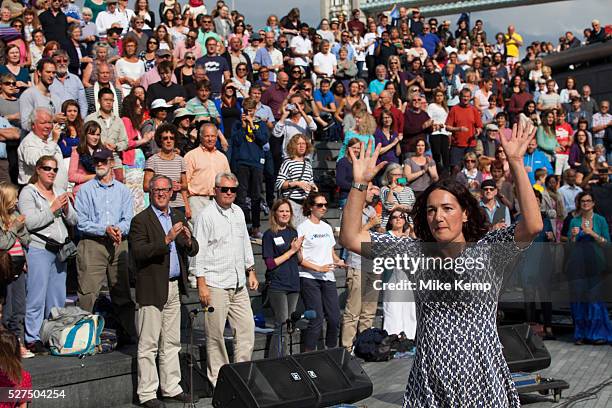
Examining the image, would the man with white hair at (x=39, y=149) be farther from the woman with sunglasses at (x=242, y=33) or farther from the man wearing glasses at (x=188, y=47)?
the woman with sunglasses at (x=242, y=33)

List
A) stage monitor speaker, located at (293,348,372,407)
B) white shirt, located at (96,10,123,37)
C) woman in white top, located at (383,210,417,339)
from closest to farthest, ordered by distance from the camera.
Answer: stage monitor speaker, located at (293,348,372,407), woman in white top, located at (383,210,417,339), white shirt, located at (96,10,123,37)

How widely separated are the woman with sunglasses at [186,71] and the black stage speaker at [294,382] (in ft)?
20.9

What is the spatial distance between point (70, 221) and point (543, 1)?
24.5 m

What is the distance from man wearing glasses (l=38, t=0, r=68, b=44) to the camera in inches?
496

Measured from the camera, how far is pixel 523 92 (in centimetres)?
1783

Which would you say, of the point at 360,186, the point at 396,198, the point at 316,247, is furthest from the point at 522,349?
the point at 360,186

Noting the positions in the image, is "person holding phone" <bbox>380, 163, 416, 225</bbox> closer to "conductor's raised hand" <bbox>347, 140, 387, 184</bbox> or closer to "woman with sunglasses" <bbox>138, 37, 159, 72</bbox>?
"woman with sunglasses" <bbox>138, 37, 159, 72</bbox>

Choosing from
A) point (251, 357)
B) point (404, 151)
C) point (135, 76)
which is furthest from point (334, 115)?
point (251, 357)

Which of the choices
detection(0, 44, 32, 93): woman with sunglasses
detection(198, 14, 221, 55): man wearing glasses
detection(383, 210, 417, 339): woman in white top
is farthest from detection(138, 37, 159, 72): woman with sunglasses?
detection(383, 210, 417, 339): woman in white top

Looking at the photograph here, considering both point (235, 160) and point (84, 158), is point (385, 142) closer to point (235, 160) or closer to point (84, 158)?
point (235, 160)

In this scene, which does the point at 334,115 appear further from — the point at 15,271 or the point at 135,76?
the point at 15,271

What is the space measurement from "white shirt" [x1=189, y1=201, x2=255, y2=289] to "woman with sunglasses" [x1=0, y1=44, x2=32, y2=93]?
12.6 ft

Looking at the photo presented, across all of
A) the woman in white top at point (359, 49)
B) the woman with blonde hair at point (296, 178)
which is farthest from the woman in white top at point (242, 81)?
the woman in white top at point (359, 49)

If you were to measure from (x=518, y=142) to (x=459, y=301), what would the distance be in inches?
26.0
